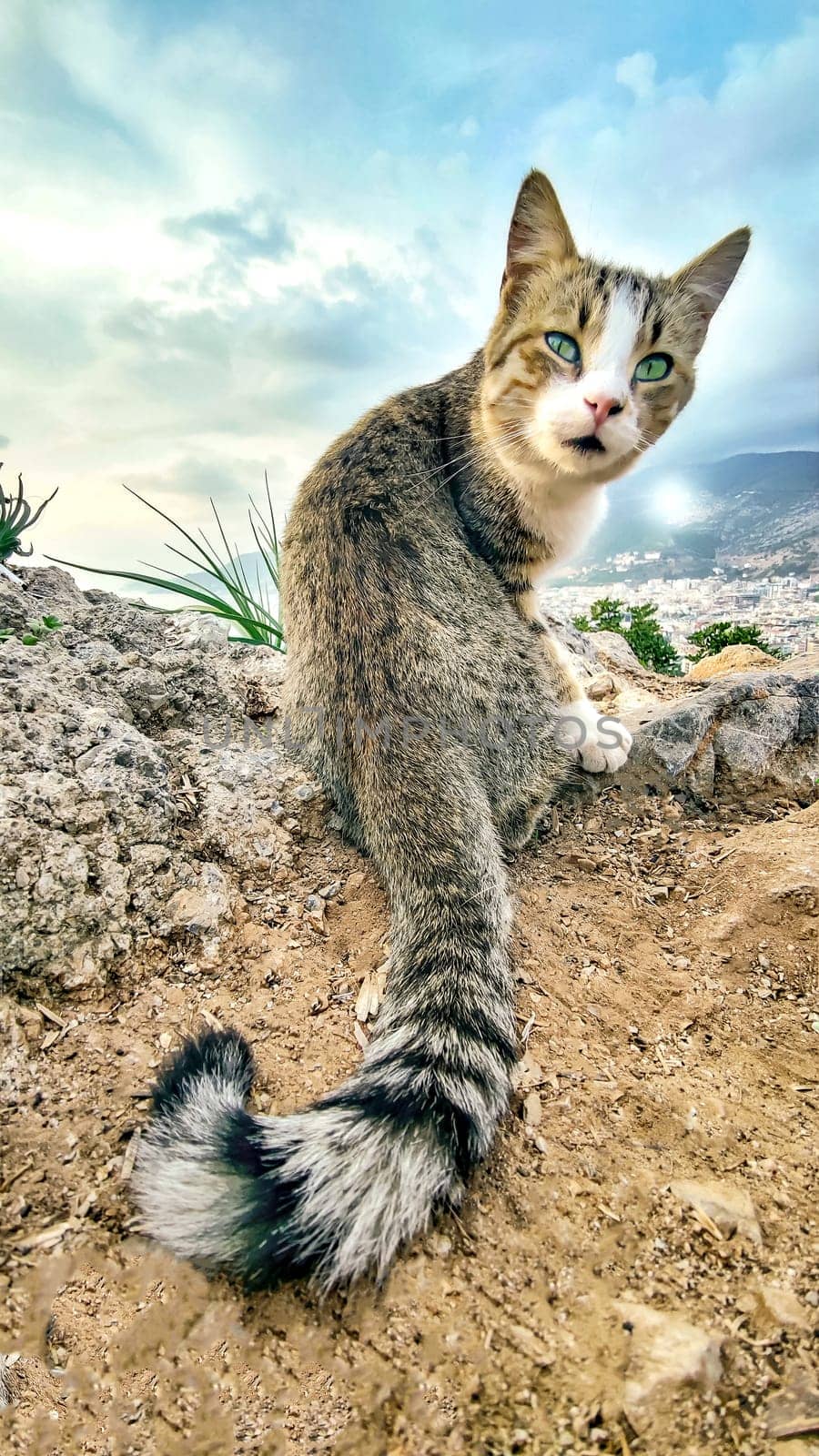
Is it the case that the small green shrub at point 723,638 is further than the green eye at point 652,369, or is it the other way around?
the small green shrub at point 723,638

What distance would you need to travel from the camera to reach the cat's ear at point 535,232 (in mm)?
3041

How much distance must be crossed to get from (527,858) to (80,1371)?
226cm

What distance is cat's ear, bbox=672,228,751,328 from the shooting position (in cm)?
323

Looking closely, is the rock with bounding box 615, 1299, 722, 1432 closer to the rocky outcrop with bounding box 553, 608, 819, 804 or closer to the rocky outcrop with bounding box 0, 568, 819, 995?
the rocky outcrop with bounding box 0, 568, 819, 995

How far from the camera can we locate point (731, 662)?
19.6ft

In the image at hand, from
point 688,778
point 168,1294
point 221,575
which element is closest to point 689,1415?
point 168,1294

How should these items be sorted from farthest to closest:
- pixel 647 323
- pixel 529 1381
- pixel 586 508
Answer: pixel 586 508
pixel 647 323
pixel 529 1381

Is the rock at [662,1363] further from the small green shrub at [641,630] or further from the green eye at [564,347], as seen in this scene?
the small green shrub at [641,630]

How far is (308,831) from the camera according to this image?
10.7 ft

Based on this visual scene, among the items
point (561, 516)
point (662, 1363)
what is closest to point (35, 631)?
point (561, 516)

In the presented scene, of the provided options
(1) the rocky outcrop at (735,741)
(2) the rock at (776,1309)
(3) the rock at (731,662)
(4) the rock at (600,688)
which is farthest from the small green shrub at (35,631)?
(3) the rock at (731,662)

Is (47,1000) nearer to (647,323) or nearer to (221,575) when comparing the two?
(647,323)

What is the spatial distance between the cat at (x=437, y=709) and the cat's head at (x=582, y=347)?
0.04 feet

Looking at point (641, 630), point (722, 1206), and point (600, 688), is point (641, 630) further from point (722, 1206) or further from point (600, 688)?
point (722, 1206)
